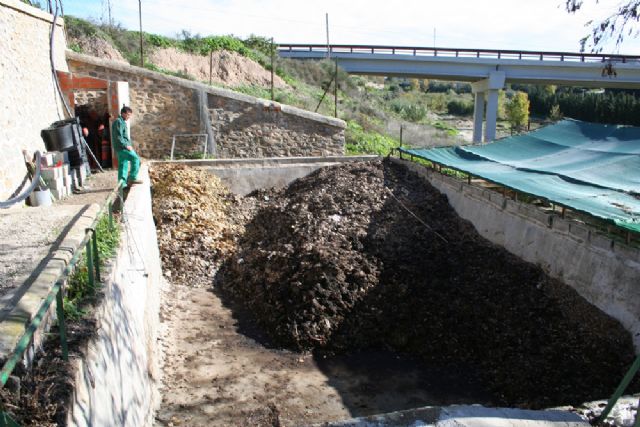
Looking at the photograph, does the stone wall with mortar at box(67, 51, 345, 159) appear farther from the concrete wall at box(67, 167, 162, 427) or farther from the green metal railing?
the green metal railing

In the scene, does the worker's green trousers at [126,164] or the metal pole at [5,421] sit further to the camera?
the worker's green trousers at [126,164]

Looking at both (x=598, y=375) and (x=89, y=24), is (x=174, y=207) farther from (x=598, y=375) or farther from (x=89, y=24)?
(x=89, y=24)

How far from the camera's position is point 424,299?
927 cm

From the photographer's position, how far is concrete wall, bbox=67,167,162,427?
374 cm

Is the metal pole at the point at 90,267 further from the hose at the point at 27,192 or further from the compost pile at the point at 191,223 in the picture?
the compost pile at the point at 191,223

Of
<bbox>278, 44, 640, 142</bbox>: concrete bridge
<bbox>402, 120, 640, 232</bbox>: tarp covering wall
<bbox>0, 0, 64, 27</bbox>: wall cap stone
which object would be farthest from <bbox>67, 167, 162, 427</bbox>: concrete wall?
<bbox>278, 44, 640, 142</bbox>: concrete bridge

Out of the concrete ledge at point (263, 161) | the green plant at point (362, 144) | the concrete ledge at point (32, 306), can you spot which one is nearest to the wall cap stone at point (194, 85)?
the concrete ledge at point (263, 161)

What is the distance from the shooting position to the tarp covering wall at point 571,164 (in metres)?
8.20

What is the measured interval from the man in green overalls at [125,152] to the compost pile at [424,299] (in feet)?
9.24

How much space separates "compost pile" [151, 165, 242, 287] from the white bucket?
9.24 feet

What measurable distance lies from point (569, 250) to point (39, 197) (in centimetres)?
881

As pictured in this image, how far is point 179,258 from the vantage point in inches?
443

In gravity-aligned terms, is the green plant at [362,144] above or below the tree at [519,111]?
below

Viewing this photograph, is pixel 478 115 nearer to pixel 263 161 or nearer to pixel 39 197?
pixel 263 161
